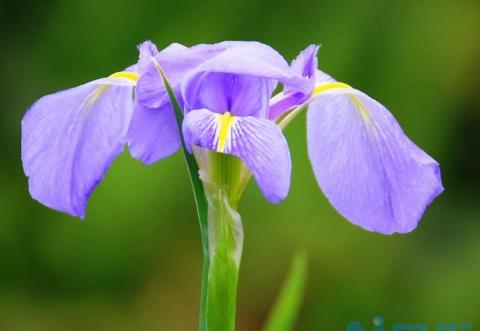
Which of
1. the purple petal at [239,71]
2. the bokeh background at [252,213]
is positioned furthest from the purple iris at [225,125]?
the bokeh background at [252,213]

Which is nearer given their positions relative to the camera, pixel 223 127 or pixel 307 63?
pixel 223 127

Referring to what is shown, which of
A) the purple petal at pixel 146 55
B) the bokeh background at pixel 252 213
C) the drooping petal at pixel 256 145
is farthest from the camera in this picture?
the bokeh background at pixel 252 213

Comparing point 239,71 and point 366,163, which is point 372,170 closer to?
point 366,163

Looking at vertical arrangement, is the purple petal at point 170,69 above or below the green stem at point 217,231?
above

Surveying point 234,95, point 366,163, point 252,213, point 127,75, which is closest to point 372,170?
point 366,163

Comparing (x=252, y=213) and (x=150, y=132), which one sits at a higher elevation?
(x=150, y=132)

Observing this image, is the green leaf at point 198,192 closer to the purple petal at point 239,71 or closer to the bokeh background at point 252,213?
the purple petal at point 239,71

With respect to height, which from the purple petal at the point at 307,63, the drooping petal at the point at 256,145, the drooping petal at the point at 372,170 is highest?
the purple petal at the point at 307,63
